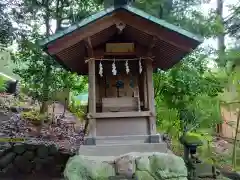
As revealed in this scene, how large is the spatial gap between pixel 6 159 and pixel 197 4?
658 cm

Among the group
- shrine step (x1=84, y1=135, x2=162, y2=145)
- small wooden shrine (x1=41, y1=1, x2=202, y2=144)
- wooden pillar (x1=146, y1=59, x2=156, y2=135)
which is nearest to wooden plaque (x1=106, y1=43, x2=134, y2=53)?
small wooden shrine (x1=41, y1=1, x2=202, y2=144)

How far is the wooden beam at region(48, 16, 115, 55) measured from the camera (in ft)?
15.5

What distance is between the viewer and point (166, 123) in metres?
8.47

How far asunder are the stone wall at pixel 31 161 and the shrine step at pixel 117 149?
229cm

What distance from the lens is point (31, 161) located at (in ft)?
23.4

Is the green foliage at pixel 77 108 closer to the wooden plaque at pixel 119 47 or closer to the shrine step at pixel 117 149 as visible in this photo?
the wooden plaque at pixel 119 47

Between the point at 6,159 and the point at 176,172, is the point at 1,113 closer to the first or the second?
the point at 6,159

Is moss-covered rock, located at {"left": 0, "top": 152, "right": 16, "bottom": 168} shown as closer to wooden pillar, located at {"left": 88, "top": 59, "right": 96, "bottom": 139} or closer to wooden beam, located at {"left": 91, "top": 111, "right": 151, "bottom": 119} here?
wooden pillar, located at {"left": 88, "top": 59, "right": 96, "bottom": 139}

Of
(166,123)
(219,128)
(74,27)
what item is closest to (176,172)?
(74,27)

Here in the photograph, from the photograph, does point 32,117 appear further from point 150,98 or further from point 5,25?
point 150,98

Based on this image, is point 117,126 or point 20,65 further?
point 20,65

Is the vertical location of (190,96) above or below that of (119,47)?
below

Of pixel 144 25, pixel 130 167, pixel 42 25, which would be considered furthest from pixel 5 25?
pixel 130 167

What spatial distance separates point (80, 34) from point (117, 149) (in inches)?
79.6
